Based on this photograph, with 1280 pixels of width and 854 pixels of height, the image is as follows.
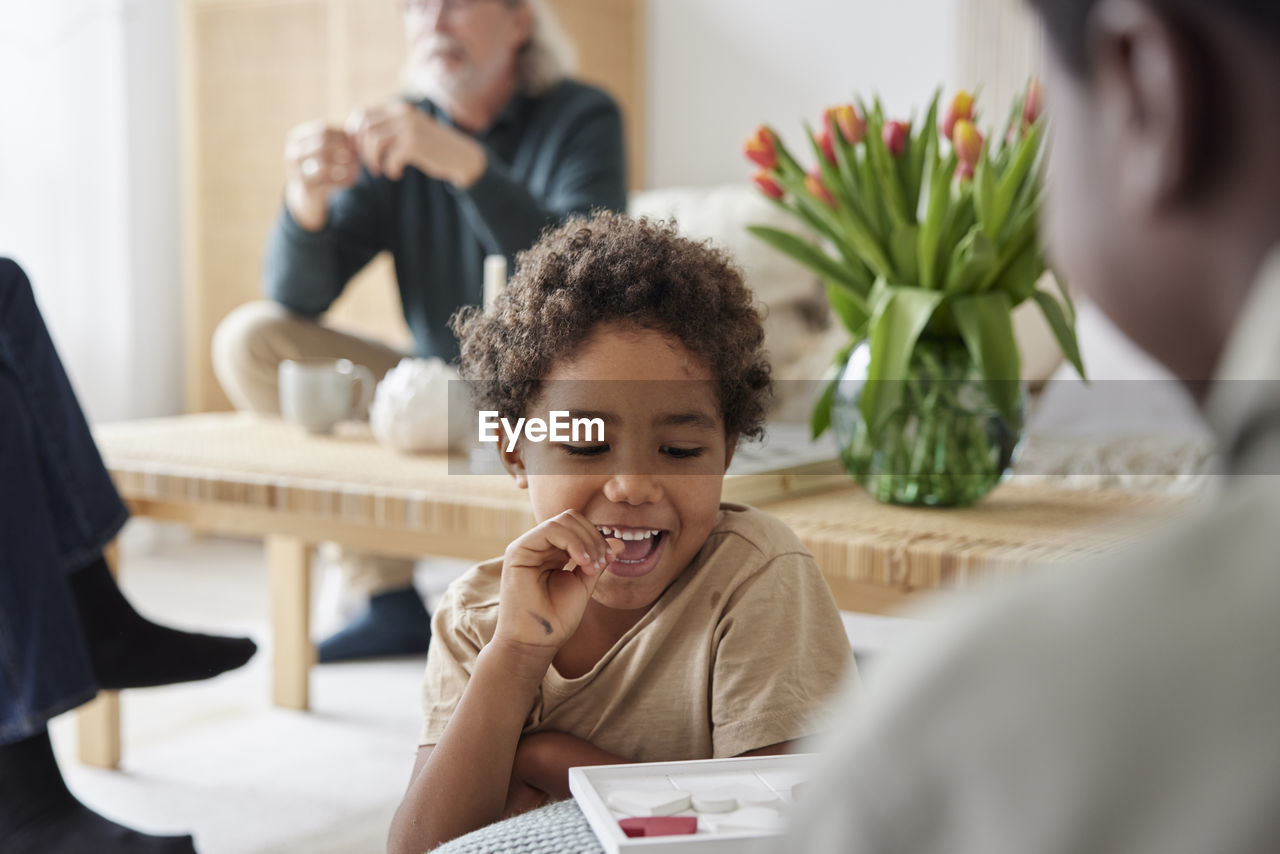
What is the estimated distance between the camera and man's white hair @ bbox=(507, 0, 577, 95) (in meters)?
2.33

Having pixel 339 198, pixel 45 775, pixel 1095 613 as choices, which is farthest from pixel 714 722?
pixel 339 198

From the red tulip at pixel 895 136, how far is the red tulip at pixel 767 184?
130 millimetres

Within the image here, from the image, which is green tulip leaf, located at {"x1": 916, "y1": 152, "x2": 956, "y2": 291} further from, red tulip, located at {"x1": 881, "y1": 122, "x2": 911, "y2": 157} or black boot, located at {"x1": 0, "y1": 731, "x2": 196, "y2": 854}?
black boot, located at {"x1": 0, "y1": 731, "x2": 196, "y2": 854}

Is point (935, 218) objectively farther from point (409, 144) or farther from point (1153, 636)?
point (1153, 636)

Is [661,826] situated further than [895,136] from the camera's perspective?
No

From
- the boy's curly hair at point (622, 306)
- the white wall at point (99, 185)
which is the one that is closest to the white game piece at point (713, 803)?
the boy's curly hair at point (622, 306)

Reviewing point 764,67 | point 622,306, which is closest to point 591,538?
point 622,306

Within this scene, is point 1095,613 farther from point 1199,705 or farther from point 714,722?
point 714,722

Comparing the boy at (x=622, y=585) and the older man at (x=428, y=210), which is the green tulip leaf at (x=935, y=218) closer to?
the boy at (x=622, y=585)

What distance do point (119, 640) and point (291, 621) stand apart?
22.7 inches

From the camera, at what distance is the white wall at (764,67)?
10.7 ft

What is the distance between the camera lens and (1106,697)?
253mm

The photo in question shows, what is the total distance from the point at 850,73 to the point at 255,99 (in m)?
1.60

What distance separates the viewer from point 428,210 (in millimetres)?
2301
